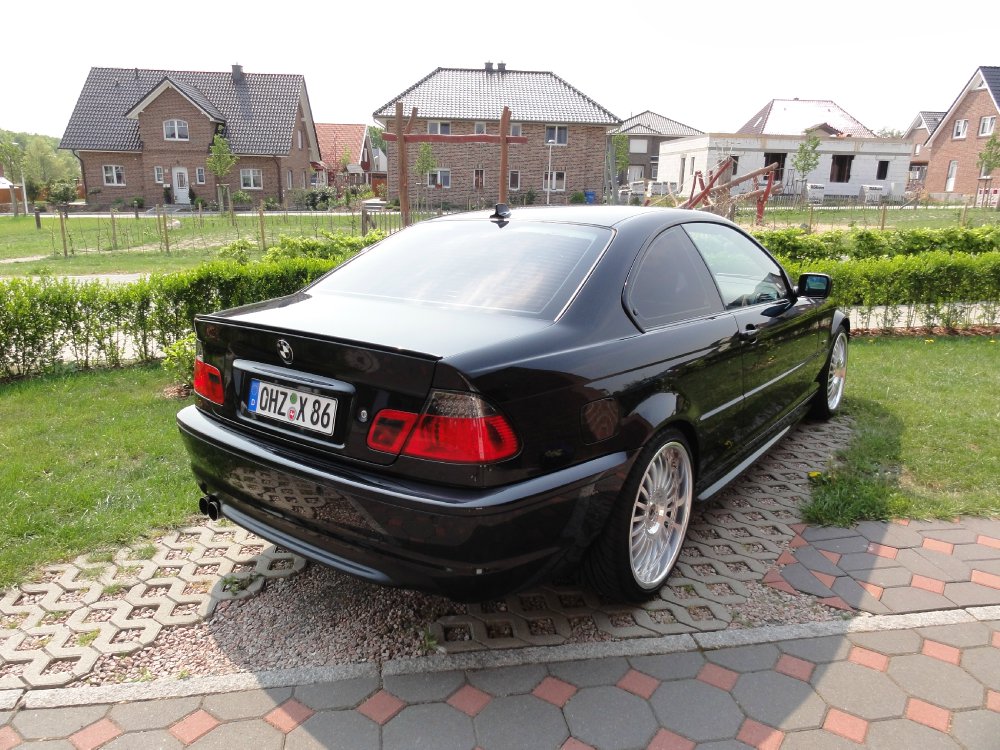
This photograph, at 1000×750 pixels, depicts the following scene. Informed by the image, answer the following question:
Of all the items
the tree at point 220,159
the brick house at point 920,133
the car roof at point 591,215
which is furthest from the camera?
the brick house at point 920,133

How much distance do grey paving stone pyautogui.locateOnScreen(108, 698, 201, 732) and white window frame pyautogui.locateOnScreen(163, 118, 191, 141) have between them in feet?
145

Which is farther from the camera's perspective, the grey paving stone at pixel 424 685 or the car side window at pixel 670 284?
the car side window at pixel 670 284

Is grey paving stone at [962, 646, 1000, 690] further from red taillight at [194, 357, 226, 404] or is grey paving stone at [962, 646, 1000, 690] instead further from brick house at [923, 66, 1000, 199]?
brick house at [923, 66, 1000, 199]

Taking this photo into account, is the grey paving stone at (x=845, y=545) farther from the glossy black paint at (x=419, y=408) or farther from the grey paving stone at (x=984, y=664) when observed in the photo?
the glossy black paint at (x=419, y=408)

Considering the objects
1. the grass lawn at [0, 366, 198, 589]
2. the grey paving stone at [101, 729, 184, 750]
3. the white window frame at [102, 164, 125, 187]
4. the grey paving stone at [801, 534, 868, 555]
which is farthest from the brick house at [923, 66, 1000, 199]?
the white window frame at [102, 164, 125, 187]

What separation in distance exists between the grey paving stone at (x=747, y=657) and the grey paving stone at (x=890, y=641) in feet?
1.19

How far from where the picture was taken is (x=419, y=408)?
2.21 meters

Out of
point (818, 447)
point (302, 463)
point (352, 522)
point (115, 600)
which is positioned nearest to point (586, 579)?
point (352, 522)

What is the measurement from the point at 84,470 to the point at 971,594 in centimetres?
485

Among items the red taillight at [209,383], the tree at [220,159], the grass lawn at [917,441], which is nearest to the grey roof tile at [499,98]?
the tree at [220,159]

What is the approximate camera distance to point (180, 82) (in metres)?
40.1

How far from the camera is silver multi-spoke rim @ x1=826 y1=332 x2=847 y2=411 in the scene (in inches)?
204

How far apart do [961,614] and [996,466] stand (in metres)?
1.95

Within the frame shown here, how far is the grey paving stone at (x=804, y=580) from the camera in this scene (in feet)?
10.1
